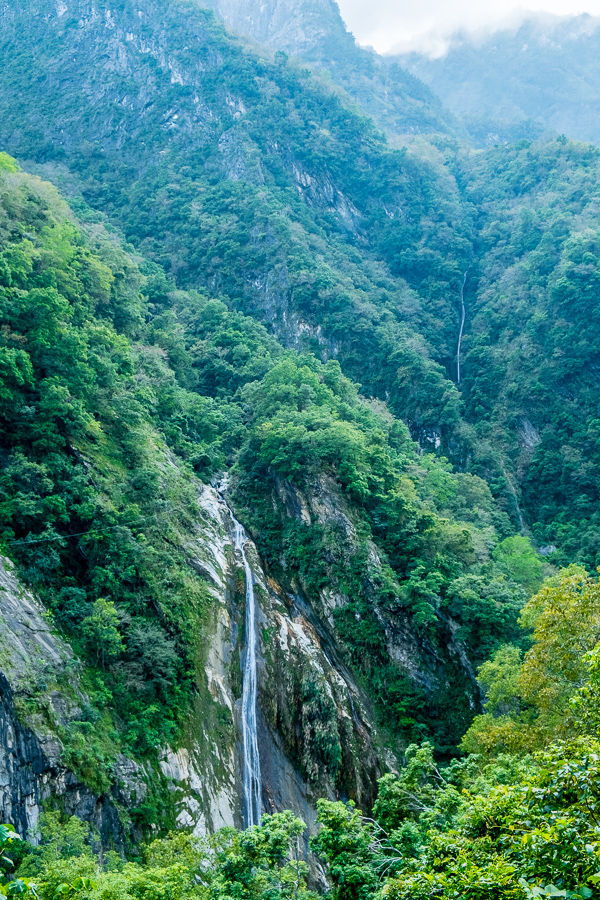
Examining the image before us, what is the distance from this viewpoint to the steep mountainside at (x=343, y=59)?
81062 millimetres

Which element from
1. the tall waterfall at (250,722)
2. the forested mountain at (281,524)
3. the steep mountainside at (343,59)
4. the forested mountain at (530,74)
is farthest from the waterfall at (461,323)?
the forested mountain at (530,74)

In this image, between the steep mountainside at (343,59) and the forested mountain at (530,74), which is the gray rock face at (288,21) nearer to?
the steep mountainside at (343,59)

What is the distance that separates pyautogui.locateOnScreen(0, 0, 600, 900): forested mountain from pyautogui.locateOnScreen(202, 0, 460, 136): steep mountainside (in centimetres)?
3537

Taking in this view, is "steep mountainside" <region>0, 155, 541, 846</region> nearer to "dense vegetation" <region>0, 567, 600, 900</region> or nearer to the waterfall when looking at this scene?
"dense vegetation" <region>0, 567, 600, 900</region>

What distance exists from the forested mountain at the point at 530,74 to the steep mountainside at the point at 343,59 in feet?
38.1

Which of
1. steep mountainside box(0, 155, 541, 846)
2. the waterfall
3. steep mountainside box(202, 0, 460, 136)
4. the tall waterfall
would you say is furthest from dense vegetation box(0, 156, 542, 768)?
steep mountainside box(202, 0, 460, 136)

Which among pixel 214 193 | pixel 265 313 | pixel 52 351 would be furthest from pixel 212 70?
pixel 52 351

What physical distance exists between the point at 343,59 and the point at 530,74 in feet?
140

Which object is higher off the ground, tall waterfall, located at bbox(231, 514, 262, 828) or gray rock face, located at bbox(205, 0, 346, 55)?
gray rock face, located at bbox(205, 0, 346, 55)

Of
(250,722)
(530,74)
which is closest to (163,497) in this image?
(250,722)

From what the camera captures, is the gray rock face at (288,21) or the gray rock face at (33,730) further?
the gray rock face at (288,21)

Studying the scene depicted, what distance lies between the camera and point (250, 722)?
17703mm

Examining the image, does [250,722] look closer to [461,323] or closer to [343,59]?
[461,323]

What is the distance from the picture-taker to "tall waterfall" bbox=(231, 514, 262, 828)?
1608 cm
